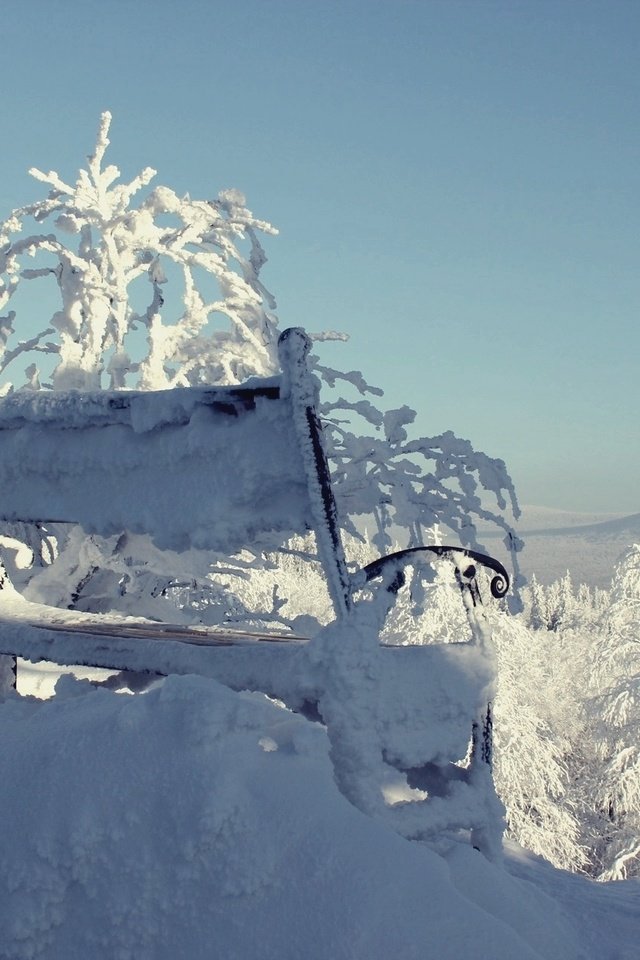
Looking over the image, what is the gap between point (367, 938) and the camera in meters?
1.88

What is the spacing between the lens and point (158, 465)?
275 centimetres

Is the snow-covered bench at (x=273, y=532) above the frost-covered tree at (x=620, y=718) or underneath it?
above

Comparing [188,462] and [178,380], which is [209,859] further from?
[178,380]

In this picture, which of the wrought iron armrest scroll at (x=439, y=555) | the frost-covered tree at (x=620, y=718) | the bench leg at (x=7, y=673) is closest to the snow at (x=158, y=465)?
the wrought iron armrest scroll at (x=439, y=555)

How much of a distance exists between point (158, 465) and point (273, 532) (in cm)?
47

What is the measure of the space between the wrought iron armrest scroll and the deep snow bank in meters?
0.67

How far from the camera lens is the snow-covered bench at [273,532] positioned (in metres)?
2.48

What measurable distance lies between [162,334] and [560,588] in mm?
89173

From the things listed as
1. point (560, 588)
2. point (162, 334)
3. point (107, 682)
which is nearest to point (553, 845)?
point (162, 334)

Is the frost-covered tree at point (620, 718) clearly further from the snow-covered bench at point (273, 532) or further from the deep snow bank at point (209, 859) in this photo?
the deep snow bank at point (209, 859)

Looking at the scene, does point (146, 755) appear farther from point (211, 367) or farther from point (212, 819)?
point (211, 367)

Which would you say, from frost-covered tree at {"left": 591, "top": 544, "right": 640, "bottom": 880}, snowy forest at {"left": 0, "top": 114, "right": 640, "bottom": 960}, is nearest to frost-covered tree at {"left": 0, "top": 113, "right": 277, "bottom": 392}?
snowy forest at {"left": 0, "top": 114, "right": 640, "bottom": 960}

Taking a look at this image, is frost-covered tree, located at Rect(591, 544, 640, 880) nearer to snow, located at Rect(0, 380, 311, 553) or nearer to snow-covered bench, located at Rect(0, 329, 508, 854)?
snow-covered bench, located at Rect(0, 329, 508, 854)

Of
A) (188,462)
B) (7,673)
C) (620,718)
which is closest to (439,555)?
(188,462)
